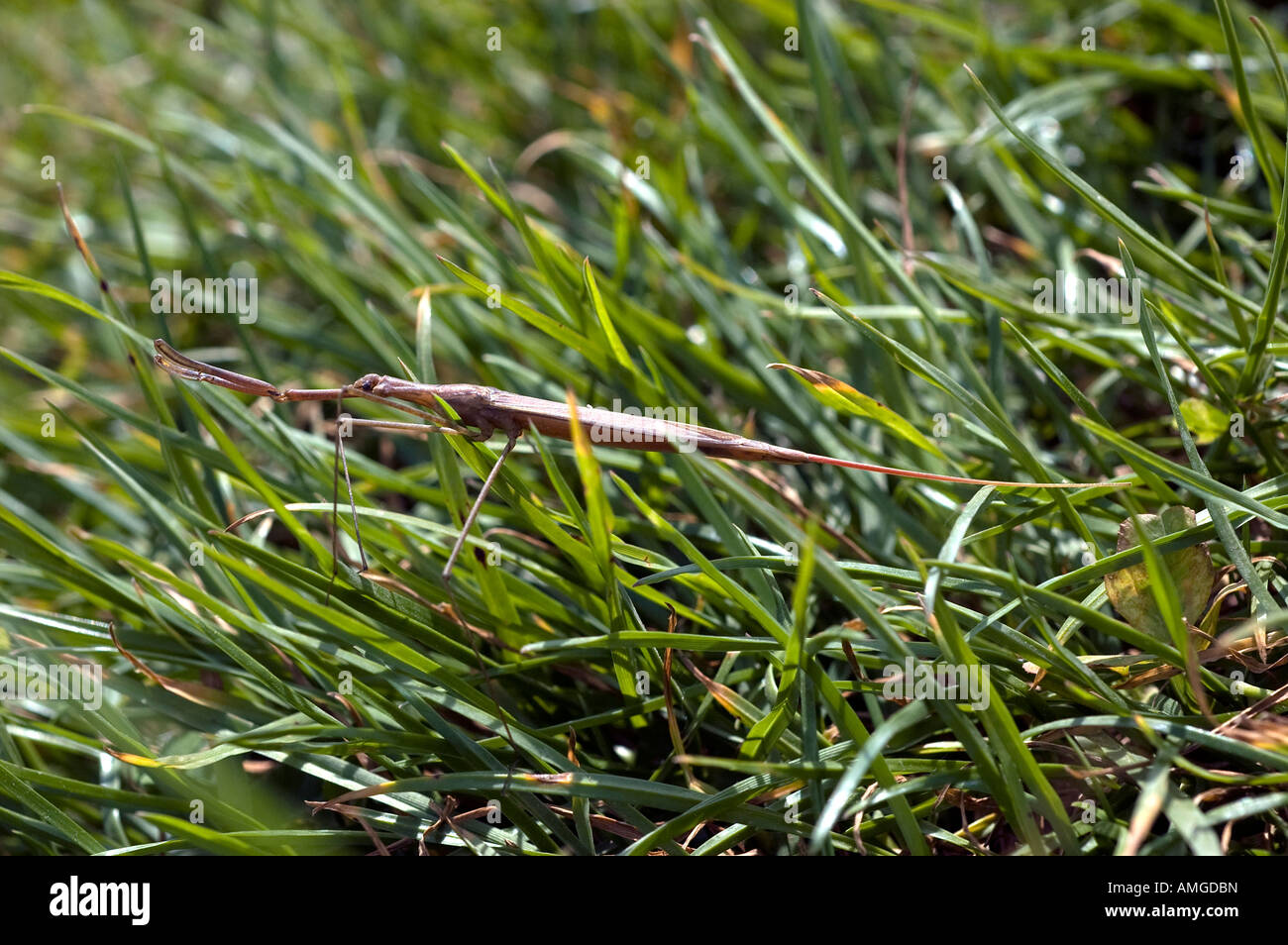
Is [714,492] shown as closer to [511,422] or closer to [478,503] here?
[511,422]

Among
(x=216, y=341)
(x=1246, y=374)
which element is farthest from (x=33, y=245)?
(x=1246, y=374)

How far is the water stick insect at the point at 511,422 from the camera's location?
141 centimetres

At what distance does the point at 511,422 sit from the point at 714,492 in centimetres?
48

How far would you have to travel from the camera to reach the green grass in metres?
1.35

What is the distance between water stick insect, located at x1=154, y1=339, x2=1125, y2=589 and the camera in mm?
1411

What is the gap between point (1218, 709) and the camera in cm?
139

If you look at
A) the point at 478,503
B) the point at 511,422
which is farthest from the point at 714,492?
the point at 478,503

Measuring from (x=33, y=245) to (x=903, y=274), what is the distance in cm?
303

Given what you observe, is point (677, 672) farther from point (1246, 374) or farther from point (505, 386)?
point (1246, 374)

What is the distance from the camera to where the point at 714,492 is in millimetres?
1803

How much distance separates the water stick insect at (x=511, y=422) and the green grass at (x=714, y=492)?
7cm

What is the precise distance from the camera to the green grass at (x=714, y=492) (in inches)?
53.3

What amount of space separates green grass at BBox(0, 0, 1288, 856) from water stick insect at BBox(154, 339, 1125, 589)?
7 cm
